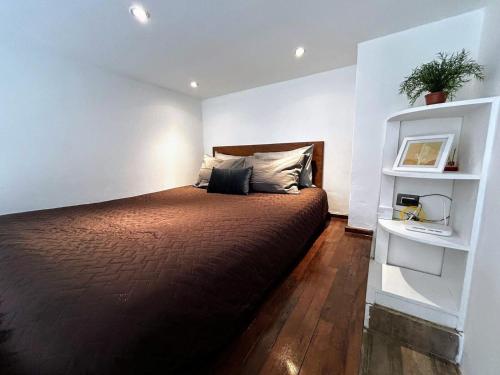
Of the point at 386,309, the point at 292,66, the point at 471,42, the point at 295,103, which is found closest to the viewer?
the point at 386,309

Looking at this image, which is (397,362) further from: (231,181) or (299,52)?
(299,52)

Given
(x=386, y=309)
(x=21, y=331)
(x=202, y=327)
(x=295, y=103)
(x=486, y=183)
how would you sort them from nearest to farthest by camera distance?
(x=21, y=331), (x=202, y=327), (x=486, y=183), (x=386, y=309), (x=295, y=103)

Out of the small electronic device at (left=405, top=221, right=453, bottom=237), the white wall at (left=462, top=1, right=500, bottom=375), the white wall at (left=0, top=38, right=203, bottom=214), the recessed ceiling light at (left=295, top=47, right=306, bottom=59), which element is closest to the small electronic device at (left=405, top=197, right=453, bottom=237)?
the small electronic device at (left=405, top=221, right=453, bottom=237)

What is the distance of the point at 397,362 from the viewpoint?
3.13 ft

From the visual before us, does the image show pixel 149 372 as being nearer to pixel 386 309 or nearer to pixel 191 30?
pixel 386 309

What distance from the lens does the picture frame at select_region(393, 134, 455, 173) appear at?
1.18 meters

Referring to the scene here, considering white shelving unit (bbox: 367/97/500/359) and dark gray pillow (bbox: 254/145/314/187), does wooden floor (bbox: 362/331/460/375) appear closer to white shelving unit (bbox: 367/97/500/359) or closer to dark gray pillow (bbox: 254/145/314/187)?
white shelving unit (bbox: 367/97/500/359)

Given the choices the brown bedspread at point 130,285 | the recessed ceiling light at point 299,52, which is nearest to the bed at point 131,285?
the brown bedspread at point 130,285

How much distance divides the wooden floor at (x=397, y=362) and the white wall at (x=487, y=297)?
→ 0.10 m

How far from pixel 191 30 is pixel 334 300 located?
2195 mm

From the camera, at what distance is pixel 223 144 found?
3365 millimetres

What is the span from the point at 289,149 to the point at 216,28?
1566 mm

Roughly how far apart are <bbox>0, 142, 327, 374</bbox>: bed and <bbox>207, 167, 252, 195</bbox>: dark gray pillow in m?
0.75

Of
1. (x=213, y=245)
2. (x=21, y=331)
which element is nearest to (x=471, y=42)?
(x=213, y=245)
